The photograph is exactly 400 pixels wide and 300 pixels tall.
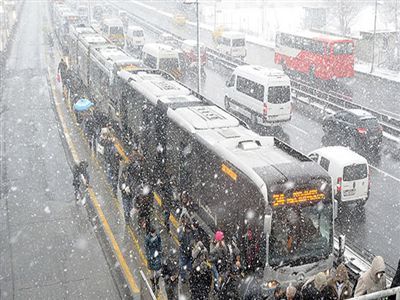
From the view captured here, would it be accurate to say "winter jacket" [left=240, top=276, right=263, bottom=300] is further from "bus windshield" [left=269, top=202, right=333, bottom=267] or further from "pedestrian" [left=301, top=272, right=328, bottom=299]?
"pedestrian" [left=301, top=272, right=328, bottom=299]

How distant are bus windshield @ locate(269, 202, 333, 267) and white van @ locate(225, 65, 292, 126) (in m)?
15.4

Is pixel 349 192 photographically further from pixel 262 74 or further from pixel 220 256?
pixel 262 74

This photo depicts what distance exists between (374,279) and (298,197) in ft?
7.39

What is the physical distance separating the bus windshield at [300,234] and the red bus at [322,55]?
2702 centimetres

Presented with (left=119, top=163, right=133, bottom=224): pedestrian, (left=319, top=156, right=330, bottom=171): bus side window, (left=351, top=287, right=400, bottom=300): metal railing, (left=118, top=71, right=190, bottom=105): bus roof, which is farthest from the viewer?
(left=118, top=71, right=190, bottom=105): bus roof

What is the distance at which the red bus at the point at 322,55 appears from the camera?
3622 centimetres

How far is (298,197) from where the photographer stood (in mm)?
10602

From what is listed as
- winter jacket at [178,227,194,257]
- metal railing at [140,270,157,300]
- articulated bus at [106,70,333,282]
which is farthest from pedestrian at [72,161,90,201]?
winter jacket at [178,227,194,257]

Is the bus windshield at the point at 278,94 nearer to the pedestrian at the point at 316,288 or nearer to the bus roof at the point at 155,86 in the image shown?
the bus roof at the point at 155,86

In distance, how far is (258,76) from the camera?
2631cm

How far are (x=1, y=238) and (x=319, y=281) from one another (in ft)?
31.2

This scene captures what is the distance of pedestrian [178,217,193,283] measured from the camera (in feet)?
39.2

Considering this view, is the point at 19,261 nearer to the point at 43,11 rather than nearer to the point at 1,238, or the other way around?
the point at 1,238

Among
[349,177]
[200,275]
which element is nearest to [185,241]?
[200,275]
